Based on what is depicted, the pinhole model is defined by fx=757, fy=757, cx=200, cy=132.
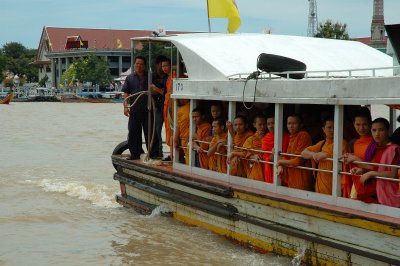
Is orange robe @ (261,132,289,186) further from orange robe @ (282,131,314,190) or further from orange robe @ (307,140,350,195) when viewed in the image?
orange robe @ (307,140,350,195)

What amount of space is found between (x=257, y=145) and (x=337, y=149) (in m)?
1.48

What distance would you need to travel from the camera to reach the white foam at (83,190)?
12664mm

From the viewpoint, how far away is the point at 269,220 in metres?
7.50

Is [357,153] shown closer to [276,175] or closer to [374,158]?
[374,158]

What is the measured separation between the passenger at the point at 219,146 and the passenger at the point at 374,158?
2.35 m

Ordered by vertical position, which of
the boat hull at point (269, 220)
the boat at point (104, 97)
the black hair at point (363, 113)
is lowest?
the boat at point (104, 97)

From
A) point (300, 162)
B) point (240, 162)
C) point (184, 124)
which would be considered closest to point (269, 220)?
point (300, 162)

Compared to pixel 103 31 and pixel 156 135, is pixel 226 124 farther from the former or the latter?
pixel 103 31

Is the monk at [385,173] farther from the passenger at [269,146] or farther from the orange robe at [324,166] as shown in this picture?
the passenger at [269,146]

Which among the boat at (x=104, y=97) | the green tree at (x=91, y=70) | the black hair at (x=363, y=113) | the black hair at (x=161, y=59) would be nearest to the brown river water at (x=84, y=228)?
the black hair at (x=363, y=113)

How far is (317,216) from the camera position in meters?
6.77

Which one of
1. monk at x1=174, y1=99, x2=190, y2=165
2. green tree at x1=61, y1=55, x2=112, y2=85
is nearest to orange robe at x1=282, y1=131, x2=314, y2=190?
monk at x1=174, y1=99, x2=190, y2=165

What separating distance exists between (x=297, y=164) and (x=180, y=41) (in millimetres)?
2880

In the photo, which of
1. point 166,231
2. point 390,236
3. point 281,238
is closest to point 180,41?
point 166,231
